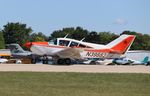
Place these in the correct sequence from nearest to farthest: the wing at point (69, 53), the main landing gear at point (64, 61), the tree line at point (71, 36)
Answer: the wing at point (69, 53)
the main landing gear at point (64, 61)
the tree line at point (71, 36)

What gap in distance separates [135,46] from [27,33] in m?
36.7

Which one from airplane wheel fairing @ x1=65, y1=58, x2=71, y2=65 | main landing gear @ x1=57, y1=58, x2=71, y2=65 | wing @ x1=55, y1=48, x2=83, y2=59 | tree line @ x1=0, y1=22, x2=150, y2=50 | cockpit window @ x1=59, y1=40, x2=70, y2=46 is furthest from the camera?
tree line @ x1=0, y1=22, x2=150, y2=50

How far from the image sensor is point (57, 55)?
3738cm

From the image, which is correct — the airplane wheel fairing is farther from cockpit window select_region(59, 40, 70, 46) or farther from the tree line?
the tree line

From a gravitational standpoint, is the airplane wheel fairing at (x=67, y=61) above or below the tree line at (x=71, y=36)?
below

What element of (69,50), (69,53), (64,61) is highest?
(69,50)

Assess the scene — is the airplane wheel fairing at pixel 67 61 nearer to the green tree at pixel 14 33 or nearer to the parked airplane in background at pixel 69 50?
the parked airplane in background at pixel 69 50

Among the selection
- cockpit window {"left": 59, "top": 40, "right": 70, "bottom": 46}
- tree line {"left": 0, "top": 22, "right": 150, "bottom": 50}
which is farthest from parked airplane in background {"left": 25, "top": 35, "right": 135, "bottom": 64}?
tree line {"left": 0, "top": 22, "right": 150, "bottom": 50}

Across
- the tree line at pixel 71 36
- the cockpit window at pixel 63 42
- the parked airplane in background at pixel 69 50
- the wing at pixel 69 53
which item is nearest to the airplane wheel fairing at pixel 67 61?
the parked airplane in background at pixel 69 50

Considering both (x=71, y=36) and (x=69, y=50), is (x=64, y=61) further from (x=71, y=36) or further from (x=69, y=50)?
(x=71, y=36)

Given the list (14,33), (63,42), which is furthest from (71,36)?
(63,42)

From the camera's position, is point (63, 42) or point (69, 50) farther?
point (63, 42)

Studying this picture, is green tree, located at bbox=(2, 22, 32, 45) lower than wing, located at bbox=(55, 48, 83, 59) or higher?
higher

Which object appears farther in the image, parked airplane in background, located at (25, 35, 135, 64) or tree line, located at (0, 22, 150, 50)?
tree line, located at (0, 22, 150, 50)
